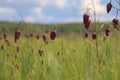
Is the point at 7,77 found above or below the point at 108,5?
below

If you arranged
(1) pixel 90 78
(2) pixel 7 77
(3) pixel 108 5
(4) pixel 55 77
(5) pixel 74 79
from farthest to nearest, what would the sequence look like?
1. (3) pixel 108 5
2. (2) pixel 7 77
3. (5) pixel 74 79
4. (1) pixel 90 78
5. (4) pixel 55 77

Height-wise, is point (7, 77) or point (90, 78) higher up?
point (90, 78)

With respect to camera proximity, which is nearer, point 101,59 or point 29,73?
point 29,73

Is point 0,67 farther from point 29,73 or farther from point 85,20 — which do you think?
point 85,20

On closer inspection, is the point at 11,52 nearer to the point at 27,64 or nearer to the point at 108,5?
the point at 27,64

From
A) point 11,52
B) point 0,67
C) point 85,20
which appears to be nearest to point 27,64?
point 0,67

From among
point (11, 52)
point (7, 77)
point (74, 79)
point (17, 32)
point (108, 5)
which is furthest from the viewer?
point (11, 52)

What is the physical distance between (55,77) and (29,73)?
92.0 inches

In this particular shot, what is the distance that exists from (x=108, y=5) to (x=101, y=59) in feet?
2.04

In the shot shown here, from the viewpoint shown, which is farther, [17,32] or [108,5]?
[17,32]

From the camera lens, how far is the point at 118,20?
3.91 metres

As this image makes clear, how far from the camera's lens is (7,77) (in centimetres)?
354

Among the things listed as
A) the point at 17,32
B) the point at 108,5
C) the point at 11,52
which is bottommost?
the point at 11,52

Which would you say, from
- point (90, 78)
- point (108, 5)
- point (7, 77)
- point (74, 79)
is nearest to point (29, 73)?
point (7, 77)
